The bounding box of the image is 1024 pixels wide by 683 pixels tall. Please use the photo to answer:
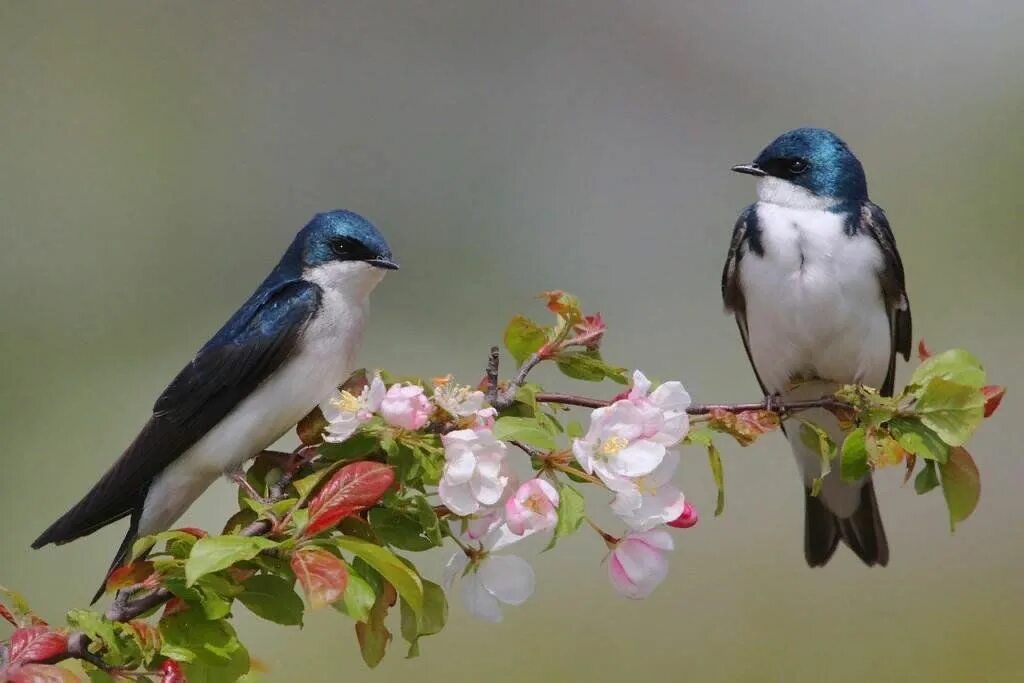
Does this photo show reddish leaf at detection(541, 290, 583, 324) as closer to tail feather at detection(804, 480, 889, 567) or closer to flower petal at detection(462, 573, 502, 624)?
flower petal at detection(462, 573, 502, 624)

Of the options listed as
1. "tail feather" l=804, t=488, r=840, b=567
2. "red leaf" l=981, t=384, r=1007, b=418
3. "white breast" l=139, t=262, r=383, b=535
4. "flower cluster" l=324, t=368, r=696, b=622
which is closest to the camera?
"flower cluster" l=324, t=368, r=696, b=622

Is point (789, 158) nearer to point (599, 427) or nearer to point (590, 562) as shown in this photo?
point (599, 427)

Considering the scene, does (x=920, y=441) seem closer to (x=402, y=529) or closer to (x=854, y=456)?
(x=854, y=456)

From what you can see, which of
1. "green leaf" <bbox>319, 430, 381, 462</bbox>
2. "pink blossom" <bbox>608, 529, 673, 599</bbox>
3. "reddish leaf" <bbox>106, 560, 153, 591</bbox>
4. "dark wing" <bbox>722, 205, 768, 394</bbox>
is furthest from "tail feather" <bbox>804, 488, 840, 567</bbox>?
"reddish leaf" <bbox>106, 560, 153, 591</bbox>

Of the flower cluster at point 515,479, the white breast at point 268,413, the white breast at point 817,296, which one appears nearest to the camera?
the flower cluster at point 515,479

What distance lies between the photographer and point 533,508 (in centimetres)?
68

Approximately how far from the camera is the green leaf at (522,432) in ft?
2.23

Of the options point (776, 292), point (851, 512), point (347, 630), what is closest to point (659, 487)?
point (776, 292)

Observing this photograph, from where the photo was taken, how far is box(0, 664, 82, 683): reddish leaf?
0.58 m

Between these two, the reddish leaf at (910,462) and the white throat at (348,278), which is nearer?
the reddish leaf at (910,462)

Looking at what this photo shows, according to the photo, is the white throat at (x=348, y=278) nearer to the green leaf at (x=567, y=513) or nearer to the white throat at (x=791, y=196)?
the green leaf at (x=567, y=513)

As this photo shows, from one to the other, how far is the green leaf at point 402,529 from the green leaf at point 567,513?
2.5 inches

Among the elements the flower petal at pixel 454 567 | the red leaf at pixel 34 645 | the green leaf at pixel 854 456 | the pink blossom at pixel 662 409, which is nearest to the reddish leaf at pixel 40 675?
the red leaf at pixel 34 645

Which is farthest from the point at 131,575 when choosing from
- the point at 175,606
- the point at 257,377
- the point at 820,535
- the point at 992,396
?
the point at 820,535
